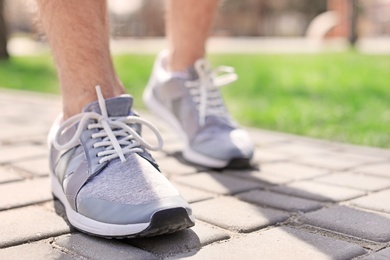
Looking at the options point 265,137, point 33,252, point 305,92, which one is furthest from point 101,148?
point 305,92

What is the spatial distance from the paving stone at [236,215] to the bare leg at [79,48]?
0.34 meters

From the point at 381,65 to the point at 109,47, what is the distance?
370cm

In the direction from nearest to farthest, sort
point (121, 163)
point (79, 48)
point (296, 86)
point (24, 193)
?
point (121, 163), point (79, 48), point (24, 193), point (296, 86)

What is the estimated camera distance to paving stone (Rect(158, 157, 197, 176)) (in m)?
1.90

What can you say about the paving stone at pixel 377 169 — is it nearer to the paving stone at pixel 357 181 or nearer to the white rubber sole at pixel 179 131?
the paving stone at pixel 357 181

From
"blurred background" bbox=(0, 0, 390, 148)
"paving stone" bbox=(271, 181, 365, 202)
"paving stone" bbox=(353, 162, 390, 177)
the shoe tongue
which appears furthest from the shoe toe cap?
"paving stone" bbox=(353, 162, 390, 177)

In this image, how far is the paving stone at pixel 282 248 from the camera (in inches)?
46.6

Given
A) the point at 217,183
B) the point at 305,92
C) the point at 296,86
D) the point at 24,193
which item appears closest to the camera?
the point at 24,193

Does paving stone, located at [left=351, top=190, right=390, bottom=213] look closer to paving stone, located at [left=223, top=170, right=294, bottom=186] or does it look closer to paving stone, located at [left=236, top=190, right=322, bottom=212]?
paving stone, located at [left=236, top=190, right=322, bottom=212]

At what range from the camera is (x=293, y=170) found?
1.94m

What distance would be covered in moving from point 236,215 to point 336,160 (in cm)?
73

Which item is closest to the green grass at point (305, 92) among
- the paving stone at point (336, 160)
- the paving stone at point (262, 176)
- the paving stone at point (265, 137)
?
the paving stone at point (265, 137)

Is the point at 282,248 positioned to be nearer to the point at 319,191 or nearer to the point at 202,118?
the point at 319,191

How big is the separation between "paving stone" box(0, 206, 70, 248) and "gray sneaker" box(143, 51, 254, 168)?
1.93ft
